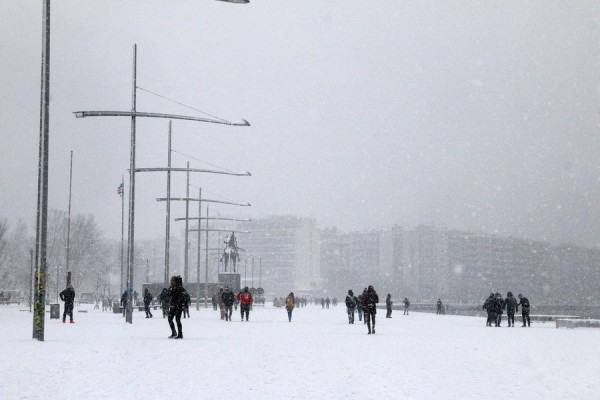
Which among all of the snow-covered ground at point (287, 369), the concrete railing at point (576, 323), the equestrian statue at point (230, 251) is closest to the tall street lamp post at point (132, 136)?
the snow-covered ground at point (287, 369)

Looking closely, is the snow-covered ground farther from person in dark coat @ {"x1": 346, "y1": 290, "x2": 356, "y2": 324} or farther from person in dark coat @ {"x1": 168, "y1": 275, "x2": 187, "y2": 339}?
person in dark coat @ {"x1": 346, "y1": 290, "x2": 356, "y2": 324}

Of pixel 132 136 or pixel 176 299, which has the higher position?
pixel 132 136

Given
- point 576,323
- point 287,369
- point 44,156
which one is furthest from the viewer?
point 576,323

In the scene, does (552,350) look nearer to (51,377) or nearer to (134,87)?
(51,377)

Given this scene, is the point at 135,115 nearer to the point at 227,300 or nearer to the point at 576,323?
the point at 227,300

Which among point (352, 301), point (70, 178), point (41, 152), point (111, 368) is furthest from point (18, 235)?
point (111, 368)

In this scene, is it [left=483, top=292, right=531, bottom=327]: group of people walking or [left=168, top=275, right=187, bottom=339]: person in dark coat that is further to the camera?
[left=483, top=292, right=531, bottom=327]: group of people walking

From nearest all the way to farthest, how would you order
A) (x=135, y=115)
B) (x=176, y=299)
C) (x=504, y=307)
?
(x=176, y=299), (x=135, y=115), (x=504, y=307)

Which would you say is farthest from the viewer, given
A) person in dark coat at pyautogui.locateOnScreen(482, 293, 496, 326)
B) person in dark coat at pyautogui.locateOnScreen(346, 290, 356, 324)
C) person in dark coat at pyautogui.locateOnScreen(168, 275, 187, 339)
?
person in dark coat at pyautogui.locateOnScreen(346, 290, 356, 324)

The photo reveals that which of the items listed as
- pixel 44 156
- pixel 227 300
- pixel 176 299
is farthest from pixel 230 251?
pixel 44 156

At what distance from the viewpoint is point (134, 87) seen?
3444cm

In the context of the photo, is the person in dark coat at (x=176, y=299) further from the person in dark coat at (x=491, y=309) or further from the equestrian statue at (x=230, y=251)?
the equestrian statue at (x=230, y=251)

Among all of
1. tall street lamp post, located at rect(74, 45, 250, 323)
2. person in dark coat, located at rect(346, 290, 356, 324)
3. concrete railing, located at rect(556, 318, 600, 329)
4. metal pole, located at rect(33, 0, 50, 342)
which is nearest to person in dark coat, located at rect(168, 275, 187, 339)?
metal pole, located at rect(33, 0, 50, 342)

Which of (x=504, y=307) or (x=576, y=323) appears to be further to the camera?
(x=504, y=307)
